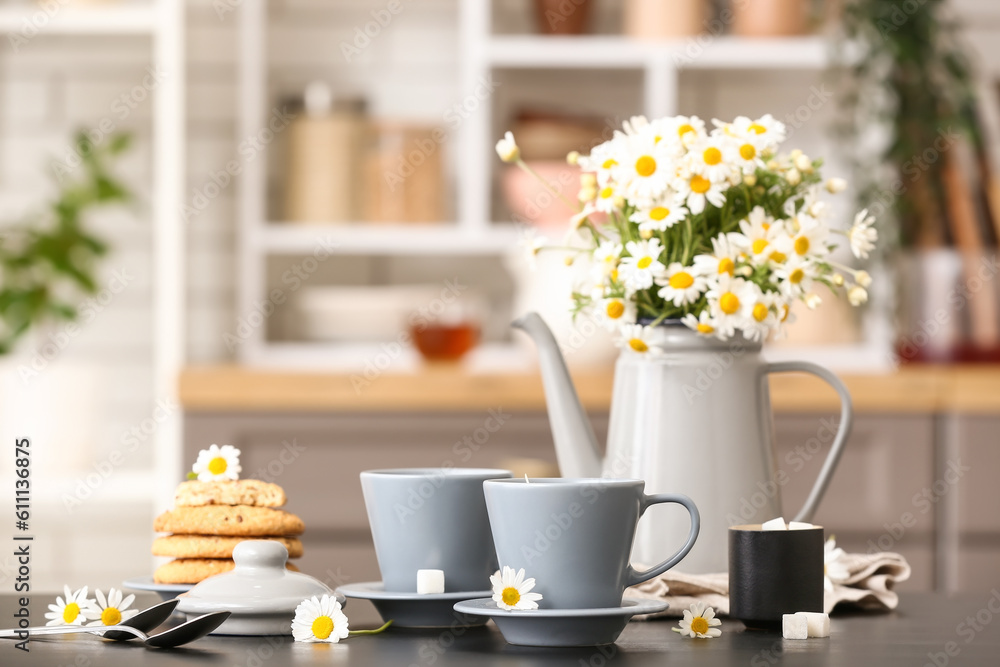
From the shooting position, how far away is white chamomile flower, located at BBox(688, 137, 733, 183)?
95cm

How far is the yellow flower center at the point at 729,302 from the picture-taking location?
0.95 meters

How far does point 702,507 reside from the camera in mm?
969

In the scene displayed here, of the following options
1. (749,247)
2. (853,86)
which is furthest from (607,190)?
(853,86)

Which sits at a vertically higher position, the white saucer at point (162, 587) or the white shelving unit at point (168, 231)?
the white shelving unit at point (168, 231)

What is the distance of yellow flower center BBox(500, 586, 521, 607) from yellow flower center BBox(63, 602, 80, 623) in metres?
0.29

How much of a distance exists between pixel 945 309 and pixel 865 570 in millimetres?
1531

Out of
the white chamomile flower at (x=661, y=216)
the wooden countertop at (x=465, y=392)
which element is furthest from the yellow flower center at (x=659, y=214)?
the wooden countertop at (x=465, y=392)

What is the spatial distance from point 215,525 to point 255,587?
2.9 inches

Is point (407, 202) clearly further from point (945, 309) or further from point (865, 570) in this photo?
point (865, 570)

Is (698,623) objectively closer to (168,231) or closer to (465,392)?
(465,392)

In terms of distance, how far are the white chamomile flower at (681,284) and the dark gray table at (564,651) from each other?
10.3 inches

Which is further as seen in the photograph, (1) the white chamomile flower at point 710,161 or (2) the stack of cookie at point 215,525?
(1) the white chamomile flower at point 710,161

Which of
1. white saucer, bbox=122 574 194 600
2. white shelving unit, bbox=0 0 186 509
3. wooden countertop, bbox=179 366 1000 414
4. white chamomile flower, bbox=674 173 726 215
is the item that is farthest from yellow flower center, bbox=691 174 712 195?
white shelving unit, bbox=0 0 186 509

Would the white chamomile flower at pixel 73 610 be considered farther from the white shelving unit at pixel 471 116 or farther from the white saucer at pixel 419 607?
the white shelving unit at pixel 471 116
